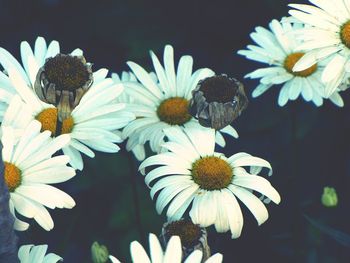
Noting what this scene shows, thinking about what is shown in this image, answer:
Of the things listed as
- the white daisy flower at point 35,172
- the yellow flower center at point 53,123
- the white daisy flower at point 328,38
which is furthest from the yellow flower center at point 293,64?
the white daisy flower at point 35,172

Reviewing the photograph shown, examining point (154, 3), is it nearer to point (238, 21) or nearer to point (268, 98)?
point (238, 21)

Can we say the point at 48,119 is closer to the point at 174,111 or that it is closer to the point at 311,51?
the point at 174,111

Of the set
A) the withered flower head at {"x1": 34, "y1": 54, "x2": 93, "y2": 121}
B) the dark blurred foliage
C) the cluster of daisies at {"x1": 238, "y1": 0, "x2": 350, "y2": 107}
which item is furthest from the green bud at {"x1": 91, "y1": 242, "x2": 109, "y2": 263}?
the cluster of daisies at {"x1": 238, "y1": 0, "x2": 350, "y2": 107}

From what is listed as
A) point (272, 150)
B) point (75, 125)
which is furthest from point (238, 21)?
point (75, 125)

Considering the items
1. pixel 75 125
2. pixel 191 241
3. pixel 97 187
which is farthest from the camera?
pixel 97 187

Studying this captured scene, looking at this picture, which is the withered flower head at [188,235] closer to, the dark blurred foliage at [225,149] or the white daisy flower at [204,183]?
the white daisy flower at [204,183]
